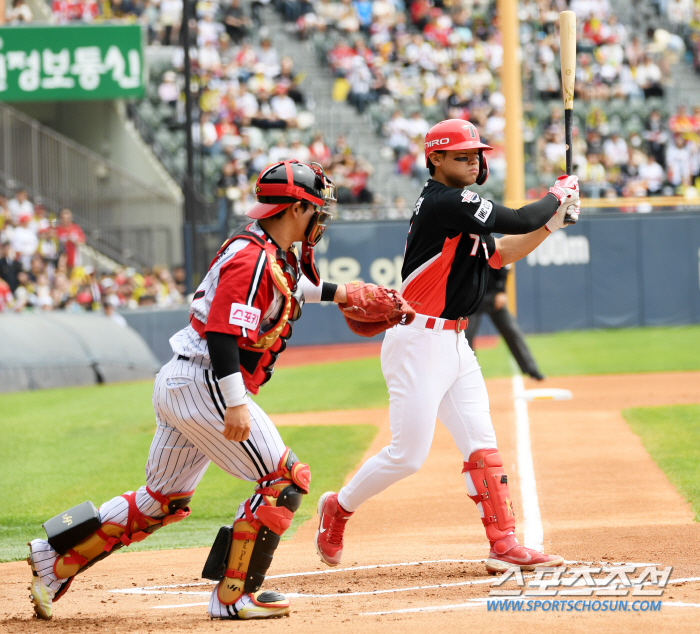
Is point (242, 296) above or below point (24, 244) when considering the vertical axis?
below

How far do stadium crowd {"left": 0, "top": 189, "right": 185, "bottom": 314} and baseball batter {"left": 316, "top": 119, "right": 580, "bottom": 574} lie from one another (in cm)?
1293

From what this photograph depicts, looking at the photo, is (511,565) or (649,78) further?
(649,78)

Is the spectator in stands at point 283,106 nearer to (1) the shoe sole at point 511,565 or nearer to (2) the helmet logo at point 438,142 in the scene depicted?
(2) the helmet logo at point 438,142

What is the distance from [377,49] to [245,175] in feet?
22.6

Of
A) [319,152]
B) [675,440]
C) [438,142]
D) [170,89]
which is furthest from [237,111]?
[438,142]

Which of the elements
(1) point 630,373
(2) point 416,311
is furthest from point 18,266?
(2) point 416,311

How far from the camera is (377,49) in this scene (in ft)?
88.9

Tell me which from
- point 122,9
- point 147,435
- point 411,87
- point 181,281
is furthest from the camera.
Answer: point 122,9

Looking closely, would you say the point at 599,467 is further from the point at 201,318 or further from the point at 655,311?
the point at 655,311

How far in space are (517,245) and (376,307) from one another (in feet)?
3.11

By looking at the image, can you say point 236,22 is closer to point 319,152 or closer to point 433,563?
point 319,152

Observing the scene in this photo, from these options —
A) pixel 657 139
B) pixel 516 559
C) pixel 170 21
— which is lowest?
pixel 516 559

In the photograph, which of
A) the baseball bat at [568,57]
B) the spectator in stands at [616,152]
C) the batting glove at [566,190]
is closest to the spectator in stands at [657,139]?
the spectator in stands at [616,152]

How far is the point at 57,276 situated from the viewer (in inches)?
734
